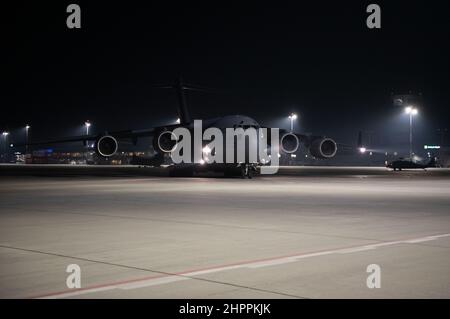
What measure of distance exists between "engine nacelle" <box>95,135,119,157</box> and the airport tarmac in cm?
2659

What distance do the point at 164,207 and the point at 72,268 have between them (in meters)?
10.6

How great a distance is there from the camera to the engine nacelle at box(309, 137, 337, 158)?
49.5m

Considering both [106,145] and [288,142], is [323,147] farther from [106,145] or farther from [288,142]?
[106,145]

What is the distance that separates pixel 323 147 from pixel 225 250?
129 feet

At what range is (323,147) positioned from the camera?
49.8m

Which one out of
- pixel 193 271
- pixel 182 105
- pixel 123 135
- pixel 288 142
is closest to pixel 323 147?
pixel 288 142

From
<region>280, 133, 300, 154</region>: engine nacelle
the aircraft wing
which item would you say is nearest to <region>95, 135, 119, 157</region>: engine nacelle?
the aircraft wing

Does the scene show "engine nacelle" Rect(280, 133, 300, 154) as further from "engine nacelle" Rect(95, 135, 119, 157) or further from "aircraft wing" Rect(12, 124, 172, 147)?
"engine nacelle" Rect(95, 135, 119, 157)

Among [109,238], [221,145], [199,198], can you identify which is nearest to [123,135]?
[221,145]

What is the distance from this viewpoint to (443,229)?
14.2 m

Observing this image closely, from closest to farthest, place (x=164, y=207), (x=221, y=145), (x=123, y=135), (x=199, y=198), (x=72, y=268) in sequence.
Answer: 1. (x=72, y=268)
2. (x=164, y=207)
3. (x=199, y=198)
4. (x=221, y=145)
5. (x=123, y=135)

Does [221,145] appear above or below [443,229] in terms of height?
above
